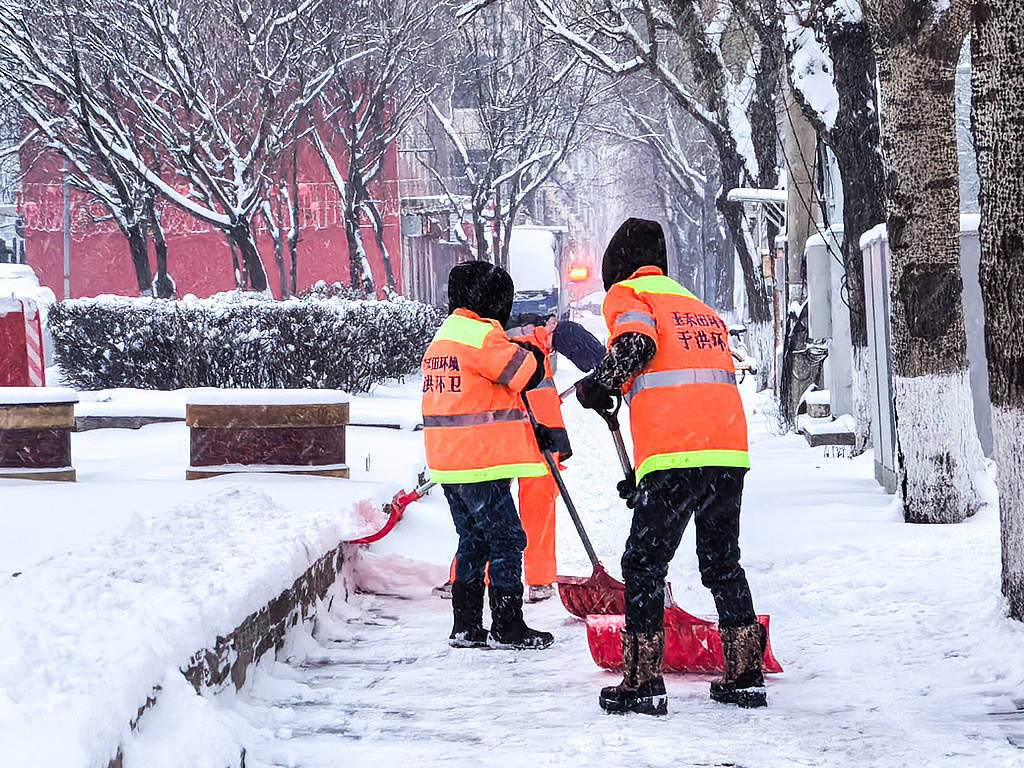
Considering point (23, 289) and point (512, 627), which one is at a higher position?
point (23, 289)

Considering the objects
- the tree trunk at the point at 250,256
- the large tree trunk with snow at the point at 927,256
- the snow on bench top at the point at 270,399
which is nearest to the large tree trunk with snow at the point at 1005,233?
the large tree trunk with snow at the point at 927,256

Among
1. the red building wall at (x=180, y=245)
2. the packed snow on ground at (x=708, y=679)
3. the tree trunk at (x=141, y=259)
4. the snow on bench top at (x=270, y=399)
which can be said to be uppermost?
the red building wall at (x=180, y=245)

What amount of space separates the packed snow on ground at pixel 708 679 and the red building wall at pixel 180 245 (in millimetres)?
A: 33135

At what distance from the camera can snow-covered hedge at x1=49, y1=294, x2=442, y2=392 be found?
56.2ft

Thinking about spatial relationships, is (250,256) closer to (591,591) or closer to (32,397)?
(32,397)

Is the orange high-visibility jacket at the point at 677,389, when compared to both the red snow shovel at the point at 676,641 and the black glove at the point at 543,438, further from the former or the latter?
the black glove at the point at 543,438

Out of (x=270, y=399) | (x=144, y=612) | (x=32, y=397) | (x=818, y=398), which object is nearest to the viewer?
(x=144, y=612)

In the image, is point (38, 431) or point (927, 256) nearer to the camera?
point (927, 256)

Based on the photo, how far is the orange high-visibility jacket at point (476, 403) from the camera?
6.18 m

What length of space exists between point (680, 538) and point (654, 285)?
0.94 meters

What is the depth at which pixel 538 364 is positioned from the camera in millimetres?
6301

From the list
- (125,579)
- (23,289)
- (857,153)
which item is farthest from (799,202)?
(125,579)

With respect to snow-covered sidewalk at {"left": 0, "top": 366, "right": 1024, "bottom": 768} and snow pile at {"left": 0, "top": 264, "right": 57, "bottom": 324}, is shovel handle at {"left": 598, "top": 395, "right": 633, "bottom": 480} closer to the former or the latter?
snow-covered sidewalk at {"left": 0, "top": 366, "right": 1024, "bottom": 768}

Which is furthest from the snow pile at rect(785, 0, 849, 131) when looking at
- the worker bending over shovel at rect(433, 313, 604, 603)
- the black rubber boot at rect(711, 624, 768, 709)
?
the black rubber boot at rect(711, 624, 768, 709)
